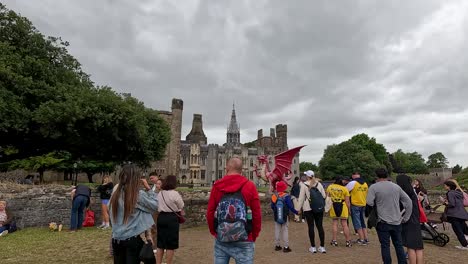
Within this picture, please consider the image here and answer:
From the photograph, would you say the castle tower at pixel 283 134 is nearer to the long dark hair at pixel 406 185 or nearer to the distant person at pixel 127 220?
the long dark hair at pixel 406 185

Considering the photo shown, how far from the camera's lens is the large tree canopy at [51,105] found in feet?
52.1

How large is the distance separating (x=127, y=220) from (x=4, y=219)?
9432mm

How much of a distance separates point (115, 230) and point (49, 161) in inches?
1394

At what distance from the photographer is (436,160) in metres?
117

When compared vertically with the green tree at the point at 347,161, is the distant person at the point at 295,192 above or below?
below

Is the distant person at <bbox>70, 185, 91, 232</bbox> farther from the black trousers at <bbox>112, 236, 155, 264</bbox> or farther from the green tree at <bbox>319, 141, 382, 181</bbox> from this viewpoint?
the green tree at <bbox>319, 141, 382, 181</bbox>

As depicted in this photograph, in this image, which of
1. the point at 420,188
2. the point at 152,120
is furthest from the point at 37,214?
the point at 152,120

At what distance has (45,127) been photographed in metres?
16.6

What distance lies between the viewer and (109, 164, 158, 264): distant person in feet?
11.3

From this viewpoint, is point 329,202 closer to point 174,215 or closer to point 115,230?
point 174,215

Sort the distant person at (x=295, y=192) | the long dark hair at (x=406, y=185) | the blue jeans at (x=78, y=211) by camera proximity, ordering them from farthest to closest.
Answer: the blue jeans at (x=78, y=211)
the distant person at (x=295, y=192)
the long dark hair at (x=406, y=185)

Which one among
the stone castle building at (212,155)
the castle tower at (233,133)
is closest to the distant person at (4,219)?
the stone castle building at (212,155)

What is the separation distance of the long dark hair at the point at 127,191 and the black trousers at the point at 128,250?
0.83 feet

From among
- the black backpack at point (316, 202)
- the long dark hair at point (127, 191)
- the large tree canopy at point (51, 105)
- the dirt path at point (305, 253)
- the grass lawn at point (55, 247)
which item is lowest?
the dirt path at point (305, 253)
